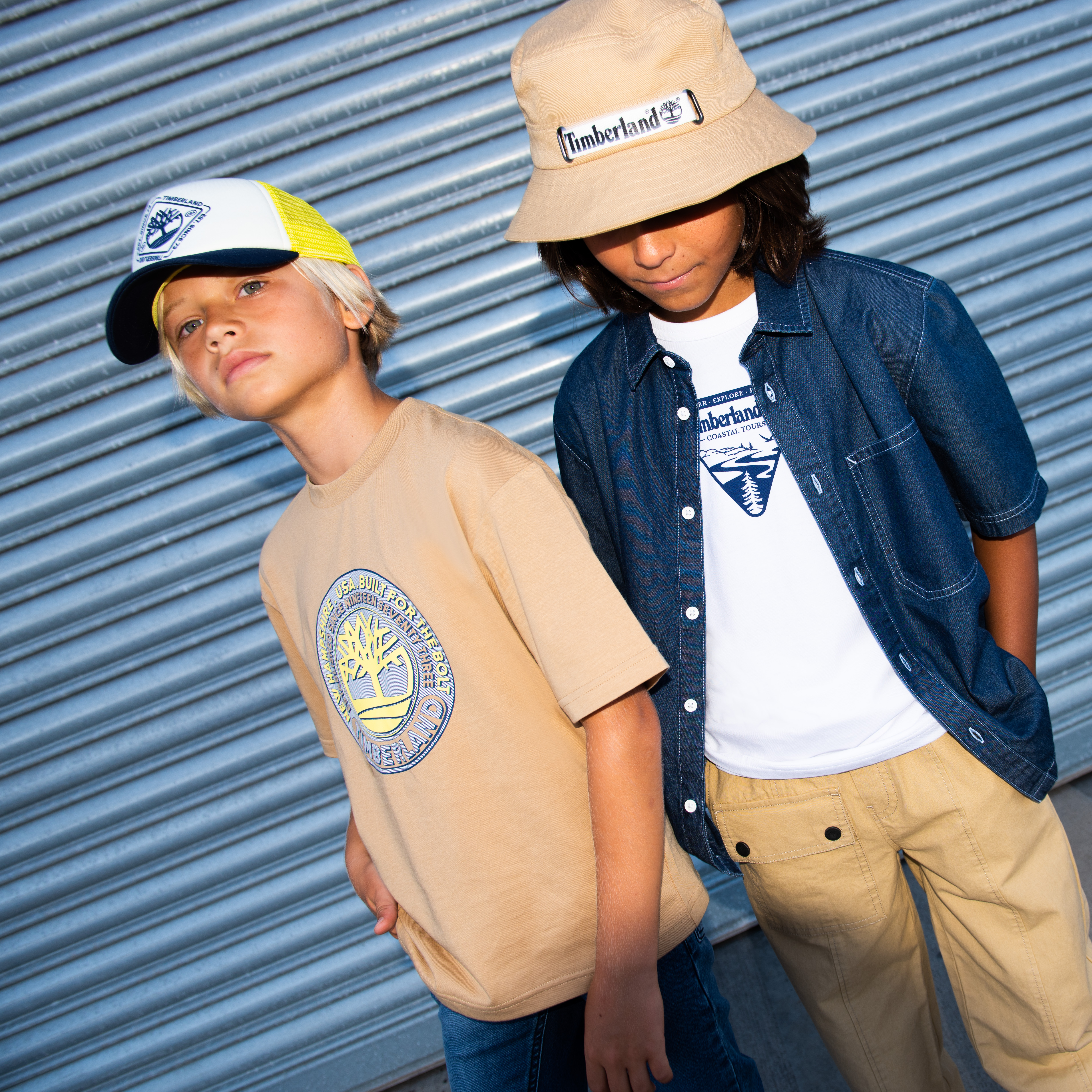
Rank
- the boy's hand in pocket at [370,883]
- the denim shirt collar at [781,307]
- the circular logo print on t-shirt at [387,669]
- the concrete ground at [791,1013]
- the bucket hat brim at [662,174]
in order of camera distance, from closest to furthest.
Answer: the bucket hat brim at [662,174], the circular logo print on t-shirt at [387,669], the denim shirt collar at [781,307], the boy's hand in pocket at [370,883], the concrete ground at [791,1013]

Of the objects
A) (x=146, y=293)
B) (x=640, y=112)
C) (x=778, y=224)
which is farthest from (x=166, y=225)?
(x=778, y=224)

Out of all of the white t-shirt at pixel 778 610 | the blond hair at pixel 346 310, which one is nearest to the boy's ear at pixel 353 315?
the blond hair at pixel 346 310

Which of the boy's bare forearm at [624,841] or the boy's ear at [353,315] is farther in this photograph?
the boy's ear at [353,315]

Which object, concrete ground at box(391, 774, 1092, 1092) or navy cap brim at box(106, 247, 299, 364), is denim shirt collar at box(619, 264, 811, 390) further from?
concrete ground at box(391, 774, 1092, 1092)

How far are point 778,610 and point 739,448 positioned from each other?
1.02 ft

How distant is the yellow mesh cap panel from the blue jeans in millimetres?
1421

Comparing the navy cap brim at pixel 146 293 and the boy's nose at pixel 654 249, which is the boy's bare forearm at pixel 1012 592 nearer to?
the boy's nose at pixel 654 249

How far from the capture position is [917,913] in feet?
5.73

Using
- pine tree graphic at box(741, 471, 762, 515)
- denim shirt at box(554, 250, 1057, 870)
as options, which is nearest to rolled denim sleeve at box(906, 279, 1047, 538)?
denim shirt at box(554, 250, 1057, 870)

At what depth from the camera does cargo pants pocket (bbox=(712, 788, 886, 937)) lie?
1.56 metres

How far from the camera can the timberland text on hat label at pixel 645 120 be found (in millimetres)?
1300

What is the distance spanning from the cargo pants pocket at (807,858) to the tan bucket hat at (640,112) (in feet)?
3.65

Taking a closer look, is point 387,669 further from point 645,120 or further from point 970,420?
point 970,420

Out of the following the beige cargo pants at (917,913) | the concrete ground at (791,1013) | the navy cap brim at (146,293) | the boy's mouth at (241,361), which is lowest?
the concrete ground at (791,1013)
